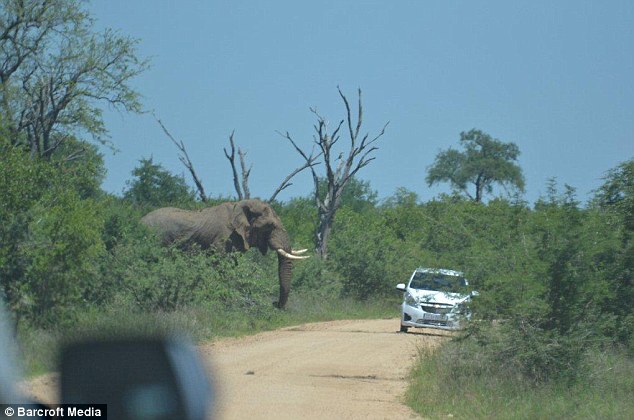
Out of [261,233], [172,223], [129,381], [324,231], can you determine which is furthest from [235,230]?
[129,381]

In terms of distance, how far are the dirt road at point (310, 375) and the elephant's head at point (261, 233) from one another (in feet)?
13.8

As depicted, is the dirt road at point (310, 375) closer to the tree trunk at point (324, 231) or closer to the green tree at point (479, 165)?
the tree trunk at point (324, 231)

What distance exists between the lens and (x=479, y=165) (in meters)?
79.1

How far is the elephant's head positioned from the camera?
2780 cm

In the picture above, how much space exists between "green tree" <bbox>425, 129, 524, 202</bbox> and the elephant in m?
50.6

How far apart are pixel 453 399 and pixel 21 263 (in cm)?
759

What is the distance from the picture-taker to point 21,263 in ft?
54.2

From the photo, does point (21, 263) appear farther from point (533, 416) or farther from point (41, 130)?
point (41, 130)

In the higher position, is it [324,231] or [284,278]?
[324,231]

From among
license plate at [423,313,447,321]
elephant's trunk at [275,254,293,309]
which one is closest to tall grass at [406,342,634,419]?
license plate at [423,313,447,321]

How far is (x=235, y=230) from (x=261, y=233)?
79cm

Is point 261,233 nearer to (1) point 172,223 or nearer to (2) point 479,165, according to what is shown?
(1) point 172,223

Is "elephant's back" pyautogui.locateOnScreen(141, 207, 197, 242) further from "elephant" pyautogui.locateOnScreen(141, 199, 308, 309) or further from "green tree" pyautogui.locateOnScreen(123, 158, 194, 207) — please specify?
"green tree" pyautogui.locateOnScreen(123, 158, 194, 207)

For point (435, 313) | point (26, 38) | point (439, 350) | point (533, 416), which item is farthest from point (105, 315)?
point (26, 38)
